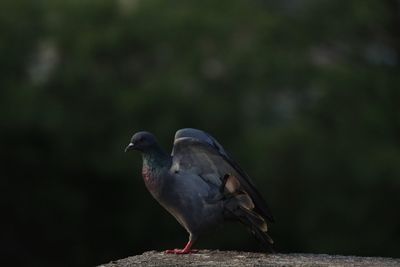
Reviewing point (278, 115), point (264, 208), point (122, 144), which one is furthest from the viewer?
point (278, 115)

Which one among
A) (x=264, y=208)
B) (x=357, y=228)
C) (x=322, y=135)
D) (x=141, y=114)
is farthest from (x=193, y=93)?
(x=264, y=208)

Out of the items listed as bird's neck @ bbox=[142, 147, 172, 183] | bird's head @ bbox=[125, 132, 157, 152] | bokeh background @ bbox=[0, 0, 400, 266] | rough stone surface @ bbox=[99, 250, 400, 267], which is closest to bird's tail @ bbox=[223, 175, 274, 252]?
rough stone surface @ bbox=[99, 250, 400, 267]

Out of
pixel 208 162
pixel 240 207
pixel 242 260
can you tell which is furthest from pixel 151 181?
pixel 242 260

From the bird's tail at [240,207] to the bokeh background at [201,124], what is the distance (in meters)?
11.1

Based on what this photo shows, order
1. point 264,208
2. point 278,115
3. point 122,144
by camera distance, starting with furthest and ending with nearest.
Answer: point 278,115, point 122,144, point 264,208

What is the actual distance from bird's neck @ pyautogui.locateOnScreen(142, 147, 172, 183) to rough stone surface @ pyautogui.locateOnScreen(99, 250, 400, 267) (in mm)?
543

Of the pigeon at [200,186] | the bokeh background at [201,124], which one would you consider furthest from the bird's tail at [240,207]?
the bokeh background at [201,124]

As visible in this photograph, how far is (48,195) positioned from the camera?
1980 cm

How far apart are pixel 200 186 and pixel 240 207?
12.2 inches

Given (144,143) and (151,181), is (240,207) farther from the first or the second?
(144,143)

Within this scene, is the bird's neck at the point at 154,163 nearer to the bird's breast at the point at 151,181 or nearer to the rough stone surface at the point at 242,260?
the bird's breast at the point at 151,181

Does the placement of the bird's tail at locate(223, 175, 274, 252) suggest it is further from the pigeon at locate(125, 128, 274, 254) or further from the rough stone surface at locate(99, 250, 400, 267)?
the rough stone surface at locate(99, 250, 400, 267)

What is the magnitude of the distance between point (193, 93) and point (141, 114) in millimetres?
1021

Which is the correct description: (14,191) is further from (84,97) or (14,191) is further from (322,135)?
(322,135)
